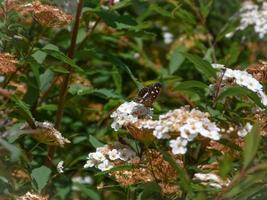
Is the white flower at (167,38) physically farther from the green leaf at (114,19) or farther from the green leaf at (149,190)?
the green leaf at (149,190)

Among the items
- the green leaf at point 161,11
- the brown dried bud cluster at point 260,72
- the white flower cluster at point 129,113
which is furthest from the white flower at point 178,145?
the green leaf at point 161,11

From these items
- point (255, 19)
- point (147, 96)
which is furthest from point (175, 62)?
point (147, 96)

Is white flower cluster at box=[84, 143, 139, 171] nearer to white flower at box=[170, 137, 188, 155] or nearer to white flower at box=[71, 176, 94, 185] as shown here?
white flower at box=[170, 137, 188, 155]

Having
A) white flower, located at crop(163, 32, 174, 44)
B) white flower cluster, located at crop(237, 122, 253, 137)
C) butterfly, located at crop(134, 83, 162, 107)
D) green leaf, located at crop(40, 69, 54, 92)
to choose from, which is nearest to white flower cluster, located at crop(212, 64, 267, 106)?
white flower cluster, located at crop(237, 122, 253, 137)

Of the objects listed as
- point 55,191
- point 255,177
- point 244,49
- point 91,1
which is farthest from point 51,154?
point 244,49

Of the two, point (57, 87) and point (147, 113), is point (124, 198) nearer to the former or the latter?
point (147, 113)

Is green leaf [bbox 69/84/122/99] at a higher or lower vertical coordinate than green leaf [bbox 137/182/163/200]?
lower
